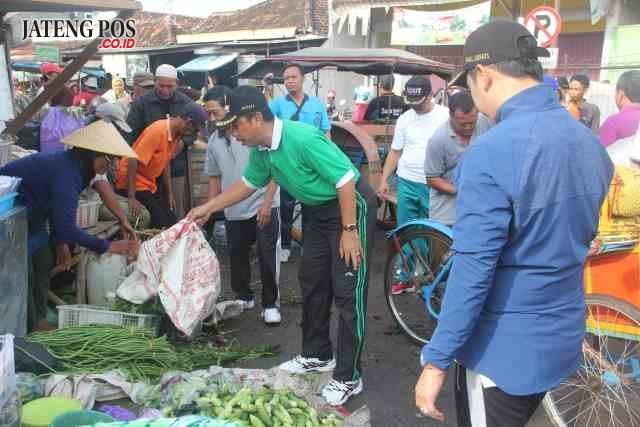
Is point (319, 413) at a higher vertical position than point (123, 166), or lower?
lower

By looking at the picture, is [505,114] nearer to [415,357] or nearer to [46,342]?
[415,357]

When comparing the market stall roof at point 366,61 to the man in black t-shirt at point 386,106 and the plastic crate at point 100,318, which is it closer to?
the man in black t-shirt at point 386,106

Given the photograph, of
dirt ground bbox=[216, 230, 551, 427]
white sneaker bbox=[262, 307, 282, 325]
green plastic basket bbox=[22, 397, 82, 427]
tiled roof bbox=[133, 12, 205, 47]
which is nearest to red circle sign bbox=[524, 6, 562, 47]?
dirt ground bbox=[216, 230, 551, 427]

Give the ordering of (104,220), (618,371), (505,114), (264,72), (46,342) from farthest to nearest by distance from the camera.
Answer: (264,72), (104,220), (46,342), (618,371), (505,114)

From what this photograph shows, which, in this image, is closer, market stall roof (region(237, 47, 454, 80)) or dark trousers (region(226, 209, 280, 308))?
dark trousers (region(226, 209, 280, 308))

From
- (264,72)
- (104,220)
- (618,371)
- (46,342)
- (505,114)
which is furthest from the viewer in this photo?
(264,72)

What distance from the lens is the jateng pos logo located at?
15.0 ft

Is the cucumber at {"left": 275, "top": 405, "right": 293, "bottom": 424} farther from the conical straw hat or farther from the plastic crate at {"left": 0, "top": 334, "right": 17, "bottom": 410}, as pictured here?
the conical straw hat

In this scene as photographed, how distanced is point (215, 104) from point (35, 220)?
60.1 inches

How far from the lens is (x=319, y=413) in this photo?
302 cm

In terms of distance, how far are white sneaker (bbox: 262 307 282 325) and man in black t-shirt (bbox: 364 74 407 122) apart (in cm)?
474

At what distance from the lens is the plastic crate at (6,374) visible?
231 centimetres

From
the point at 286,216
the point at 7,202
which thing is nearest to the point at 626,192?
the point at 7,202

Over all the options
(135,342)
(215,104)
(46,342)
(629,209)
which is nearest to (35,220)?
(46,342)
